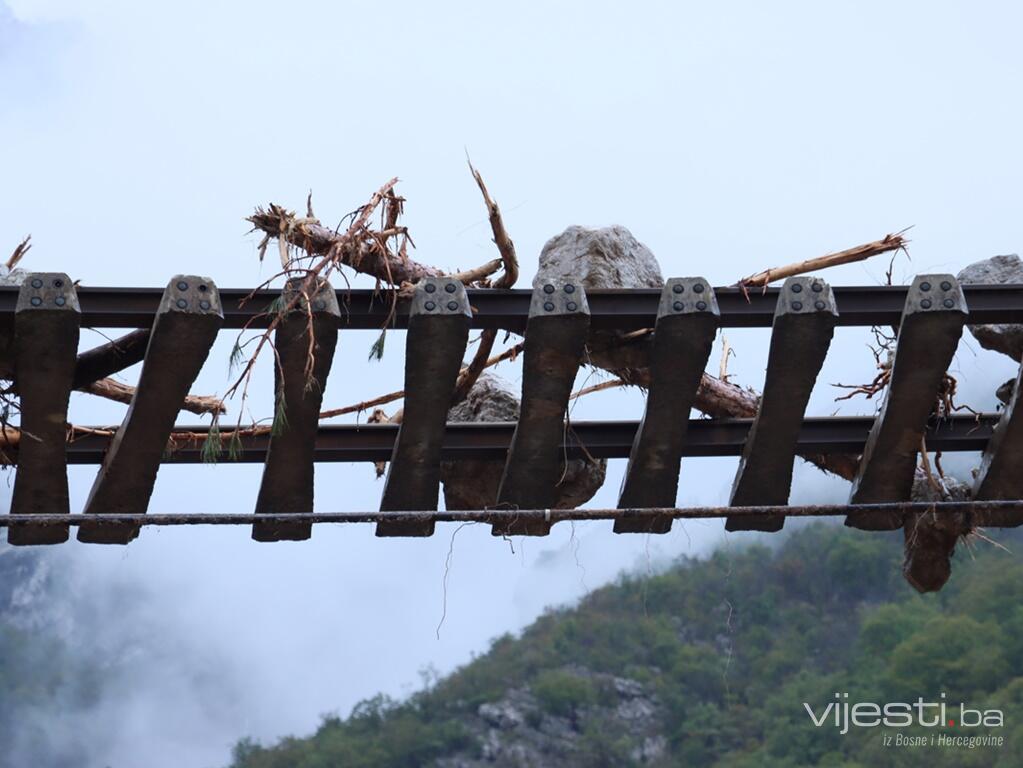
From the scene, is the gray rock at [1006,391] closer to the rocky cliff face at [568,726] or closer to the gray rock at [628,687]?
the rocky cliff face at [568,726]

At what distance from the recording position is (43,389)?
4.22 meters

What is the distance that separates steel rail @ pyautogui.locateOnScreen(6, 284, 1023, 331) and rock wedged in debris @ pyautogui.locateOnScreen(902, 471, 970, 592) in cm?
118

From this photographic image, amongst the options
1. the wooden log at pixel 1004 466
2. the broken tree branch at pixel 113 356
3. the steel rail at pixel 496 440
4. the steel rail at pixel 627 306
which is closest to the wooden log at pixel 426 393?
the steel rail at pixel 627 306

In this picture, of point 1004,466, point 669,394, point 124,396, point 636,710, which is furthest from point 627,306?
point 636,710

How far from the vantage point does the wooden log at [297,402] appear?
4.22 meters

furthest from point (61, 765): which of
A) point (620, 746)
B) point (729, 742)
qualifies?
point (729, 742)

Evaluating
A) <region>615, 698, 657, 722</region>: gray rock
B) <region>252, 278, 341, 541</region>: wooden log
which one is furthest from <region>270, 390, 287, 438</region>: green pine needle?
<region>615, 698, 657, 722</region>: gray rock

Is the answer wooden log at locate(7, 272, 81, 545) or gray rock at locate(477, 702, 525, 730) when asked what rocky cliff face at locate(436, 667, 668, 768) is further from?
wooden log at locate(7, 272, 81, 545)

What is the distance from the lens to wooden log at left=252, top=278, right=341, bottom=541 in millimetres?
4223

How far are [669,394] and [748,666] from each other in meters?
40.7

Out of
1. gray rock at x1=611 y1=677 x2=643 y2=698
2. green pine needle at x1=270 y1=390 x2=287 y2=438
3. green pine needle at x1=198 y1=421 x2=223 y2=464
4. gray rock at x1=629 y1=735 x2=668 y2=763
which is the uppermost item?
green pine needle at x1=270 y1=390 x2=287 y2=438

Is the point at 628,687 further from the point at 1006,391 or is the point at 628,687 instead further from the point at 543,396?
the point at 543,396

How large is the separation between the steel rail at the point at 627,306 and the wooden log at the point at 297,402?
0.12 metres

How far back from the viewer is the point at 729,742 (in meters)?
41.5
